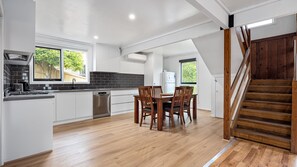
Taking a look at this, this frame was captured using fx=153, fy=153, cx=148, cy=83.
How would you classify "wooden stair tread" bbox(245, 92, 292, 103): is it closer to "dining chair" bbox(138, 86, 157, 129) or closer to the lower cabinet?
"dining chair" bbox(138, 86, 157, 129)

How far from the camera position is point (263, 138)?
2.56 metres

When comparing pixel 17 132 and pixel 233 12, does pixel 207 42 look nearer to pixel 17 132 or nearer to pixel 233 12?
pixel 233 12

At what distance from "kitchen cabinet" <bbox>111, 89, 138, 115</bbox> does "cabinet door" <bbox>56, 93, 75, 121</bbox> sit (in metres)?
1.20

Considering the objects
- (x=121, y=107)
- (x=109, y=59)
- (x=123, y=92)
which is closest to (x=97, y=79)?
(x=109, y=59)

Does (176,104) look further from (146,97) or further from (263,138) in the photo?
(263,138)

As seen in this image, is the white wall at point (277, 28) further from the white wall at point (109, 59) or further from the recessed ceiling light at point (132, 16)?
the white wall at point (109, 59)

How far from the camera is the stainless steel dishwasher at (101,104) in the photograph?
4.50 m

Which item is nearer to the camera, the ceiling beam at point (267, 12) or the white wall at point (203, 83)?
the ceiling beam at point (267, 12)

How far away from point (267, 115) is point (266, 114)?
2 cm

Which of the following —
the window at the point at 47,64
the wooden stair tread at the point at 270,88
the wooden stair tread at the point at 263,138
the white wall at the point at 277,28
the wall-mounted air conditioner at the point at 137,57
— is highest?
the white wall at the point at 277,28

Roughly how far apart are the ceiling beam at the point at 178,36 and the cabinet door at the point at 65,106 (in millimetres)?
2338

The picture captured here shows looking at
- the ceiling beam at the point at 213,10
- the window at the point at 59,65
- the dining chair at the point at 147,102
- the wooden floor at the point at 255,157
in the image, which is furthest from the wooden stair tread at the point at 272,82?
the window at the point at 59,65

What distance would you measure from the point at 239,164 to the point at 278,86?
2.42 m

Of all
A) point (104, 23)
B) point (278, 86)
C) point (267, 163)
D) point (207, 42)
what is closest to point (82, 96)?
point (104, 23)
